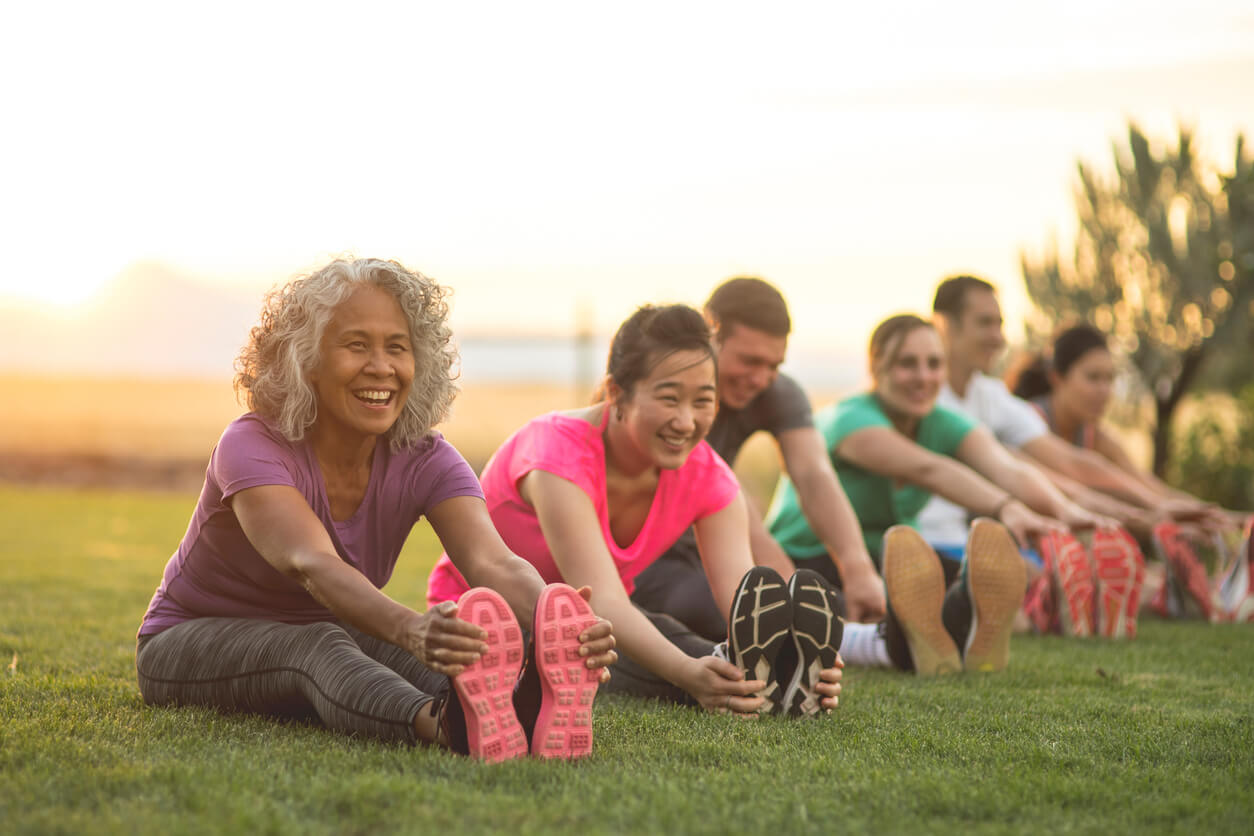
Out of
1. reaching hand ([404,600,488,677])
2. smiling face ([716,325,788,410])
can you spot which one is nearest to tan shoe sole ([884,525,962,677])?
smiling face ([716,325,788,410])

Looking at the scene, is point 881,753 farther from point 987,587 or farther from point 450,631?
point 987,587

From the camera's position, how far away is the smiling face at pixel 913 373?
5.10 meters

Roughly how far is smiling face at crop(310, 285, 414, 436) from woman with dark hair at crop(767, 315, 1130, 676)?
6.15 feet

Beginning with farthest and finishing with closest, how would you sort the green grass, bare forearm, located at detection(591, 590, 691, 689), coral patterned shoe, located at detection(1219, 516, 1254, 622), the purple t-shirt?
coral patterned shoe, located at detection(1219, 516, 1254, 622)
bare forearm, located at detection(591, 590, 691, 689)
the purple t-shirt
the green grass

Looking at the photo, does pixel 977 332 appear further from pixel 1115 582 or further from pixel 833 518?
pixel 833 518

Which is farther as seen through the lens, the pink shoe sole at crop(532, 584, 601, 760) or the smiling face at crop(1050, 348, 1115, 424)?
the smiling face at crop(1050, 348, 1115, 424)

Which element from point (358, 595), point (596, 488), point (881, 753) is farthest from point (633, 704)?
point (358, 595)

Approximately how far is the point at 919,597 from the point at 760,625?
1.16m

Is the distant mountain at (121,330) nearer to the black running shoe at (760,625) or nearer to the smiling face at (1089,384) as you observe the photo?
the smiling face at (1089,384)

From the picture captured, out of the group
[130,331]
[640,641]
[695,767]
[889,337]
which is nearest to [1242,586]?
[889,337]

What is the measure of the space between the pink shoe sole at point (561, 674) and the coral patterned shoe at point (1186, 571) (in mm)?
4445

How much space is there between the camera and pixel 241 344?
A: 3.05m

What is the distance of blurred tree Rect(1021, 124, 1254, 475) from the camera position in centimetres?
893

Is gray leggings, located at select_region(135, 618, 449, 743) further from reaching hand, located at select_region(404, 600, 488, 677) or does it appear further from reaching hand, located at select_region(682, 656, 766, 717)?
reaching hand, located at select_region(682, 656, 766, 717)
